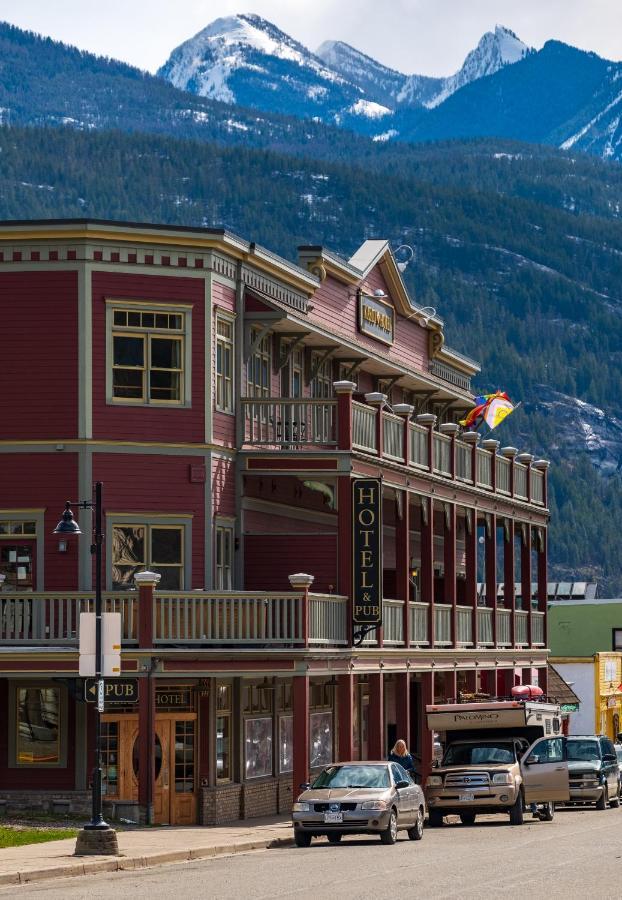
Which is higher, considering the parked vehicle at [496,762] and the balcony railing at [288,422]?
the balcony railing at [288,422]

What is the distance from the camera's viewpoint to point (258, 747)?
4300cm

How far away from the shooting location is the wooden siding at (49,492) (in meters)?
41.1

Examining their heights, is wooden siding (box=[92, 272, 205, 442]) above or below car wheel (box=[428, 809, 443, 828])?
above

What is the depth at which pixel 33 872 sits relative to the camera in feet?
88.3

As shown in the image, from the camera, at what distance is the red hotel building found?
38.9m

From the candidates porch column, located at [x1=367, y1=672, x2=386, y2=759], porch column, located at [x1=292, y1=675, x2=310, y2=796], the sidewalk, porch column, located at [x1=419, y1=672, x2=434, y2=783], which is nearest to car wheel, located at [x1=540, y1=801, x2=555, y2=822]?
porch column, located at [x1=367, y1=672, x2=386, y2=759]

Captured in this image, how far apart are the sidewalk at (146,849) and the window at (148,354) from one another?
29.3 feet

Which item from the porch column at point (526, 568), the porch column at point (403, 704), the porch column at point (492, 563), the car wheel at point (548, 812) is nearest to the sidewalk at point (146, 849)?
the car wheel at point (548, 812)

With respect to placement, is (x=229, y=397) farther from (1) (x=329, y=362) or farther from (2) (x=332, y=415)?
(1) (x=329, y=362)

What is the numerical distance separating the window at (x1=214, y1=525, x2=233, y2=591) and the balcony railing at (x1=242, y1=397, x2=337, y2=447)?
2.03 metres

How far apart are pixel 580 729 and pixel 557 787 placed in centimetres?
4510

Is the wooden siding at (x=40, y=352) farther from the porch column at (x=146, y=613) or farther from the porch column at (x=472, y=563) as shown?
the porch column at (x=472, y=563)

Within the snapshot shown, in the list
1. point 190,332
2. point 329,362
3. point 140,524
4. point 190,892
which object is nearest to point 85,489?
point 140,524

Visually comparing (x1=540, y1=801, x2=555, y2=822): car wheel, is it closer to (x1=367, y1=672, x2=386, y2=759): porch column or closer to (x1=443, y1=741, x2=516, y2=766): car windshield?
(x1=443, y1=741, x2=516, y2=766): car windshield
